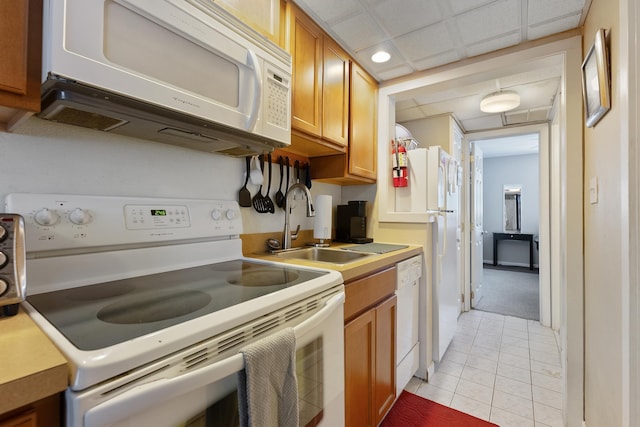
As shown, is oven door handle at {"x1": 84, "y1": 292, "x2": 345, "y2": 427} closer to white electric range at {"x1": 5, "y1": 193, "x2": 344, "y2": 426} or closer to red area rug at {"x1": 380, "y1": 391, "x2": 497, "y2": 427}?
white electric range at {"x1": 5, "y1": 193, "x2": 344, "y2": 426}

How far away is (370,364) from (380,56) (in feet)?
6.25

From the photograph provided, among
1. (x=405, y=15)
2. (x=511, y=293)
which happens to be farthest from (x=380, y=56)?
(x=511, y=293)

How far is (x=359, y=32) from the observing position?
1725 mm

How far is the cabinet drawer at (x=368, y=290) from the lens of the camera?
1.23 m

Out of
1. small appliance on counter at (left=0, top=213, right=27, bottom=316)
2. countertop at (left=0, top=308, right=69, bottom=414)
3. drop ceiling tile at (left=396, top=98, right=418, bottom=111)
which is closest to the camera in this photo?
countertop at (left=0, top=308, right=69, bottom=414)

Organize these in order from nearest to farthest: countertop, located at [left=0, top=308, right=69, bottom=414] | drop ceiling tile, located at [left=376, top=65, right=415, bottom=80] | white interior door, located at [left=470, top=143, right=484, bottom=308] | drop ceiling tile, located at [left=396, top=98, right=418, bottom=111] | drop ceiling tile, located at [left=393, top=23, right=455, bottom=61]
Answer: countertop, located at [left=0, top=308, right=69, bottom=414] → drop ceiling tile, located at [left=393, top=23, right=455, bottom=61] → drop ceiling tile, located at [left=376, top=65, right=415, bottom=80] → drop ceiling tile, located at [left=396, top=98, right=418, bottom=111] → white interior door, located at [left=470, top=143, right=484, bottom=308]

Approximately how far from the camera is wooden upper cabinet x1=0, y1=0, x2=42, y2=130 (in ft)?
2.13

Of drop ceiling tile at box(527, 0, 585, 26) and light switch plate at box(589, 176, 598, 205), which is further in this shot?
drop ceiling tile at box(527, 0, 585, 26)

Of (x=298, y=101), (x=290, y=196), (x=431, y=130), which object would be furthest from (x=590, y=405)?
(x=431, y=130)

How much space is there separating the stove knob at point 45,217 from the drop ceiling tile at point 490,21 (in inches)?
80.6

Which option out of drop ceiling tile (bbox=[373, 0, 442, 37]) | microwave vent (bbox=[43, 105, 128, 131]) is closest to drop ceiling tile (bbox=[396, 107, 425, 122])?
drop ceiling tile (bbox=[373, 0, 442, 37])

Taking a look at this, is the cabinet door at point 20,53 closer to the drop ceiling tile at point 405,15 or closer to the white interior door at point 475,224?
the drop ceiling tile at point 405,15

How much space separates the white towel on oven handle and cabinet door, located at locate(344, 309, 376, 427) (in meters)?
0.50

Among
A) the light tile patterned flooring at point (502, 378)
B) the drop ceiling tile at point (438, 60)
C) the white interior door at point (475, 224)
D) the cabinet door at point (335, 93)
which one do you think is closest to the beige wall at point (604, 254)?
the light tile patterned flooring at point (502, 378)
